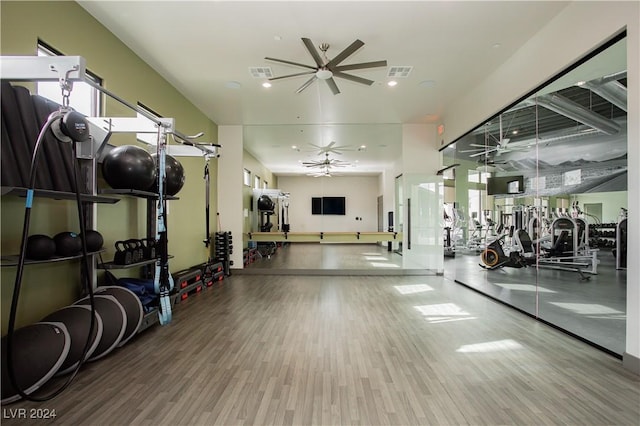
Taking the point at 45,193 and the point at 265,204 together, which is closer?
the point at 45,193

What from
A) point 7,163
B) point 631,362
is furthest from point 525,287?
point 7,163

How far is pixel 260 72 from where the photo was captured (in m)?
4.62

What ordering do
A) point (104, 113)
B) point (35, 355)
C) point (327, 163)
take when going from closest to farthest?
point (35, 355)
point (104, 113)
point (327, 163)

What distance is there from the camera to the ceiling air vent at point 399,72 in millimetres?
4531

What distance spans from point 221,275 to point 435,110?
19.6 feet

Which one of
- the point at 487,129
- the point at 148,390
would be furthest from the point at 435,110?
the point at 148,390

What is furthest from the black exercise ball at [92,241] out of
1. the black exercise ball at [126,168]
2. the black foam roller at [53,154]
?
the black exercise ball at [126,168]

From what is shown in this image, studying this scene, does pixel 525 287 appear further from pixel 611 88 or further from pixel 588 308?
pixel 611 88

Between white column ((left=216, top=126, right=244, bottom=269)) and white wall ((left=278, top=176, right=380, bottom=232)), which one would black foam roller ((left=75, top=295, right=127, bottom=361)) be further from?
white wall ((left=278, top=176, right=380, bottom=232))

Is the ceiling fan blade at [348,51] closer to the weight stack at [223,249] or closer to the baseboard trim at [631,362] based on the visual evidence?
the baseboard trim at [631,362]

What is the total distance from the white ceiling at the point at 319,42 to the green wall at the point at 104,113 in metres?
0.25

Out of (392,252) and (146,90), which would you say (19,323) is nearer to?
(146,90)

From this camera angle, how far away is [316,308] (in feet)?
13.9

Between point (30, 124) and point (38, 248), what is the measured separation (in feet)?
3.52
